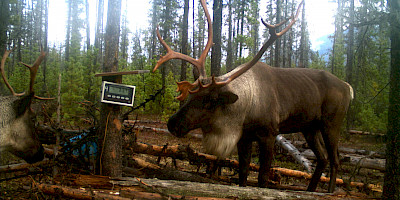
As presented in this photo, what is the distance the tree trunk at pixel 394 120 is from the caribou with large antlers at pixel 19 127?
14.1ft

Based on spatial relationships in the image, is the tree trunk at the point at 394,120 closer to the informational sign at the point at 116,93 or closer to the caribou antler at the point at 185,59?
the caribou antler at the point at 185,59

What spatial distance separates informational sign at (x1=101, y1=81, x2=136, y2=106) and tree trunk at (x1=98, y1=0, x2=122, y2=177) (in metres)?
0.16

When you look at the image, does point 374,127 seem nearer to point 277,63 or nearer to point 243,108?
point 277,63

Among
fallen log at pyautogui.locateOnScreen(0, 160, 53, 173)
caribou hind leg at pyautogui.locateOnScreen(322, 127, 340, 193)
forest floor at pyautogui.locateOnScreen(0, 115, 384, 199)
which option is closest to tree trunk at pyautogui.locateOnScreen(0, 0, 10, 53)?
forest floor at pyautogui.locateOnScreen(0, 115, 384, 199)

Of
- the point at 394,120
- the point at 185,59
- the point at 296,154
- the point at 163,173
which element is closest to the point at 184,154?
the point at 163,173

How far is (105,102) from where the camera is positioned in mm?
2947

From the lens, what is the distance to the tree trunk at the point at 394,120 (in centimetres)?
308

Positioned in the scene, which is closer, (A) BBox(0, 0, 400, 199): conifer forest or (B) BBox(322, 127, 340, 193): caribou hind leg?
(A) BBox(0, 0, 400, 199): conifer forest

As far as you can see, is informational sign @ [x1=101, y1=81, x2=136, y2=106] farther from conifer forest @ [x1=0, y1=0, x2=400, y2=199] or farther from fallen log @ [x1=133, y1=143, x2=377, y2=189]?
fallen log @ [x1=133, y1=143, x2=377, y2=189]

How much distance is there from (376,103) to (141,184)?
11362 millimetres

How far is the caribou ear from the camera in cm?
331

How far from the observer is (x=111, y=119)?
3.15 m

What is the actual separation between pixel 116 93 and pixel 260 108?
1.98m

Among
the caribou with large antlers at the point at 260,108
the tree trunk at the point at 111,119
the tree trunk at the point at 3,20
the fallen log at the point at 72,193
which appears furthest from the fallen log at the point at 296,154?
the tree trunk at the point at 3,20
